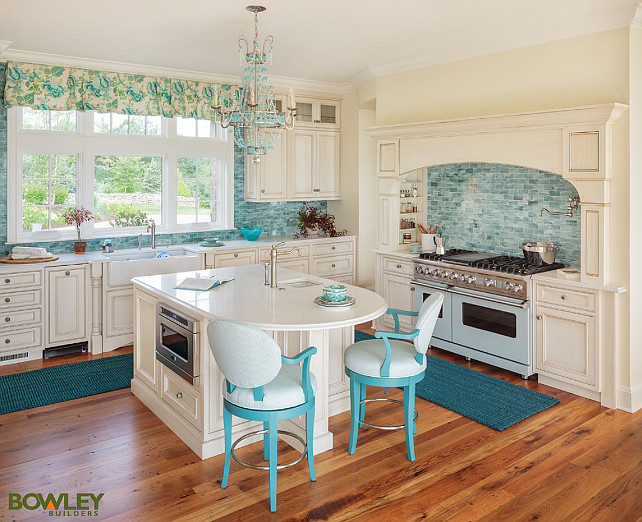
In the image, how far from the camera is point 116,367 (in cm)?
505

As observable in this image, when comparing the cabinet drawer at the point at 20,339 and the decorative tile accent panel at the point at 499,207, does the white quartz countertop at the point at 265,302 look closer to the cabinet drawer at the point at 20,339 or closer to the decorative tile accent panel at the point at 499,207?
the cabinet drawer at the point at 20,339

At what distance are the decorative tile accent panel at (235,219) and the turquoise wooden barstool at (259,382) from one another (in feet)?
11.5

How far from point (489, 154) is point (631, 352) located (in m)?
1.94

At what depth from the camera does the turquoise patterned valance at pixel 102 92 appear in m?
5.30

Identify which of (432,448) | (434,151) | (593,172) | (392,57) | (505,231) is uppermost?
(392,57)

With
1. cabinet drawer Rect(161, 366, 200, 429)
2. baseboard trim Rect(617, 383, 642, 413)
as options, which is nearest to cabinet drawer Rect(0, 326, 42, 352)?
cabinet drawer Rect(161, 366, 200, 429)

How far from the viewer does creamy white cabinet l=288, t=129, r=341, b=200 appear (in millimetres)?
6906

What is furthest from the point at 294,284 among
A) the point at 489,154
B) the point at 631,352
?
the point at 631,352

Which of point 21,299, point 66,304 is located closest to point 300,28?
point 66,304

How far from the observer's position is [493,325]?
4988 mm

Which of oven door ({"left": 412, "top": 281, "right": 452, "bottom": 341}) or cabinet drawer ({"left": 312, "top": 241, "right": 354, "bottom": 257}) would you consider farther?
cabinet drawer ({"left": 312, "top": 241, "right": 354, "bottom": 257})

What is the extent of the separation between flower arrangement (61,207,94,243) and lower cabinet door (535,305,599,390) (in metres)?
4.38

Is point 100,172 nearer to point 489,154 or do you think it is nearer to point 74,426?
point 74,426

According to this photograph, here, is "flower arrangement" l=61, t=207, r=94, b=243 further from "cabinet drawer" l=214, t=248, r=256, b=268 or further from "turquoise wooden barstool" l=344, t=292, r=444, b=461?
"turquoise wooden barstool" l=344, t=292, r=444, b=461
